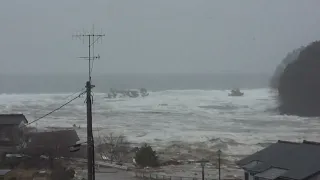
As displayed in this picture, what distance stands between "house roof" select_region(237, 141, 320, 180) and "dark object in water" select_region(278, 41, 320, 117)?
44.5 meters

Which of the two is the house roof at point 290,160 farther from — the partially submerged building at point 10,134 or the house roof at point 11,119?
the house roof at point 11,119

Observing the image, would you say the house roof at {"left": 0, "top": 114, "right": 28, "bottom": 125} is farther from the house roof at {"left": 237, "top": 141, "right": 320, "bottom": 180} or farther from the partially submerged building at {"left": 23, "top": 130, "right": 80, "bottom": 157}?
the house roof at {"left": 237, "top": 141, "right": 320, "bottom": 180}

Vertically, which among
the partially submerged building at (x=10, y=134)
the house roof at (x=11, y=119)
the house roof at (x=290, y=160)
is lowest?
the house roof at (x=290, y=160)

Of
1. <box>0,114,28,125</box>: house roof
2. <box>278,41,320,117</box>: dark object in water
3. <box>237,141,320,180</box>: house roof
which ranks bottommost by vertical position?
<box>237,141,320,180</box>: house roof

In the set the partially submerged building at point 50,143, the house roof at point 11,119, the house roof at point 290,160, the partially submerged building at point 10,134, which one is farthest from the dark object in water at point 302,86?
the house roof at point 290,160

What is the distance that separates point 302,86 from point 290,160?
52940 millimetres

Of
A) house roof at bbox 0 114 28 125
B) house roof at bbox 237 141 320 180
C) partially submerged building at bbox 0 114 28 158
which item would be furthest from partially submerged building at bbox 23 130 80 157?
house roof at bbox 237 141 320 180

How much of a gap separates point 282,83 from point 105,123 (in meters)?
35.5

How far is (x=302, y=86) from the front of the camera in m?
65.3

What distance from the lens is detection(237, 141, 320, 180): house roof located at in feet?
44.1

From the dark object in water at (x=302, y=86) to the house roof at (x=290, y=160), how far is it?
44492 mm

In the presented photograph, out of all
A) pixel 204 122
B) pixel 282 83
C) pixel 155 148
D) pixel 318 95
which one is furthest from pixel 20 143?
pixel 282 83

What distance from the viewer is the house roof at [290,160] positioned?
13453 mm

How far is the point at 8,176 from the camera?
16.2 metres
